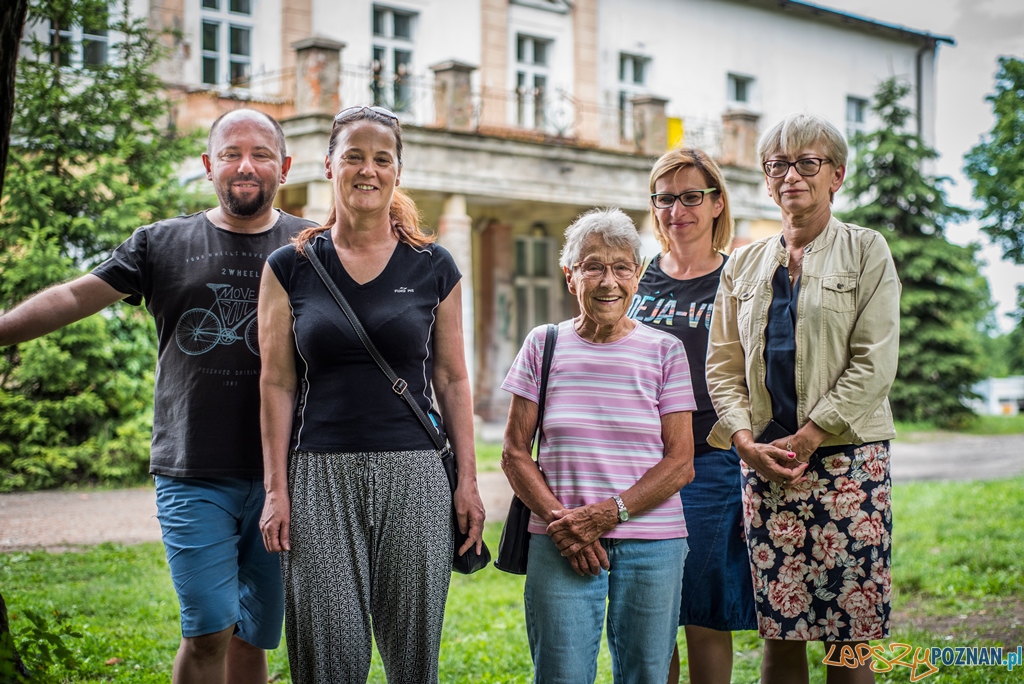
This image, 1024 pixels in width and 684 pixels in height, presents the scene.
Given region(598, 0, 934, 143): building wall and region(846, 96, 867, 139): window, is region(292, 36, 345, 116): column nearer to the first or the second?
region(598, 0, 934, 143): building wall

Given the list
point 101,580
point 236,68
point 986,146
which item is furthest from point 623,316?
point 986,146

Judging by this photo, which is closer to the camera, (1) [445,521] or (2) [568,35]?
(1) [445,521]

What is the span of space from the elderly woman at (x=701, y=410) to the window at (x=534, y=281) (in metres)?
16.2

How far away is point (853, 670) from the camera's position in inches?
135

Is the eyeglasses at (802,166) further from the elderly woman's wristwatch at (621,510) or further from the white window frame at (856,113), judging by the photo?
the white window frame at (856,113)

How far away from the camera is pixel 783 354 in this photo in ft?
11.7

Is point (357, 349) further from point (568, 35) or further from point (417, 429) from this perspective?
point (568, 35)

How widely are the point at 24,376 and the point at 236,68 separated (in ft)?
23.6

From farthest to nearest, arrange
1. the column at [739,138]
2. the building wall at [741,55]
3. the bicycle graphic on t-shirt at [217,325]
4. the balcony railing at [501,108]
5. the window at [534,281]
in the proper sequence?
the building wall at [741,55] → the window at [534,281] → the column at [739,138] → the balcony railing at [501,108] → the bicycle graphic on t-shirt at [217,325]

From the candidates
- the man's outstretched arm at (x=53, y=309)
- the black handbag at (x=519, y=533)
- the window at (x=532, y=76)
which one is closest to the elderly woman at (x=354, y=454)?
the black handbag at (x=519, y=533)

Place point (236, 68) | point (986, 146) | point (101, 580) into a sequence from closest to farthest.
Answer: point (101, 580)
point (236, 68)
point (986, 146)

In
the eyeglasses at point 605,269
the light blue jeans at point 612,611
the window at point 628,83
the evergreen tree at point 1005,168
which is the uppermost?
the window at point 628,83

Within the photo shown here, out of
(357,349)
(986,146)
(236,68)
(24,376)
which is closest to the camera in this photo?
(357,349)

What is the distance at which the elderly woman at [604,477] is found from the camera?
3.13m
